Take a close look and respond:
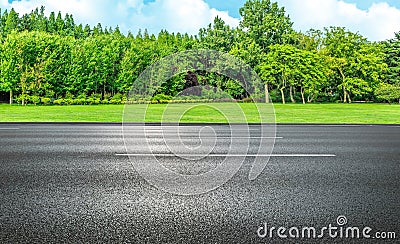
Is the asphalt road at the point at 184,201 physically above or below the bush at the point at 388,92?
below

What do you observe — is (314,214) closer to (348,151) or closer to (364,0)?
(348,151)

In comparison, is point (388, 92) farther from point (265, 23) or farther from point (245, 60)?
point (245, 60)

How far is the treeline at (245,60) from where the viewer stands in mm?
49875

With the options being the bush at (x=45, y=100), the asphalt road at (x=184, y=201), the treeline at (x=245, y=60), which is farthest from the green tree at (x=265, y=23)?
the asphalt road at (x=184, y=201)

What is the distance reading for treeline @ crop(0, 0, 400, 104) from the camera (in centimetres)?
4988

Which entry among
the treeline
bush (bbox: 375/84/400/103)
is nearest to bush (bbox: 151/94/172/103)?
the treeline

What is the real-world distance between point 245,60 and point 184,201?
47.9 metres

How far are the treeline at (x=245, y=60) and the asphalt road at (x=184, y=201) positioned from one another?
43.8m

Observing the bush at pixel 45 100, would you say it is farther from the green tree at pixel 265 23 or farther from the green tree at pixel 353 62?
the green tree at pixel 353 62

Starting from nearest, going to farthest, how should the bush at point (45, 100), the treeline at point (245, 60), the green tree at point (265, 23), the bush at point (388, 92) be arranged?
the bush at point (45, 100), the treeline at point (245, 60), the bush at point (388, 92), the green tree at point (265, 23)

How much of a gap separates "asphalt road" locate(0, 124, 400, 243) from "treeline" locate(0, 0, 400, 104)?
43761mm

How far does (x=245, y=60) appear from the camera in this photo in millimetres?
51750

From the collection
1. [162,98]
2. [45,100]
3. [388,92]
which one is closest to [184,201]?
[162,98]

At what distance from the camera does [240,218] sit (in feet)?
14.4
